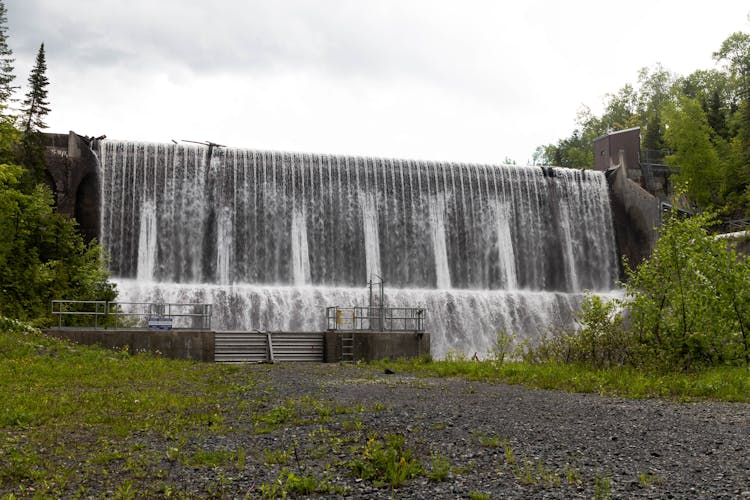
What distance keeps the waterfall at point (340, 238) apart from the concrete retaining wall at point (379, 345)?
735 cm

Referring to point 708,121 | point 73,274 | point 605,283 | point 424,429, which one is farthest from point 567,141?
point 424,429

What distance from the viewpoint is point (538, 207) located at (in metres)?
43.8

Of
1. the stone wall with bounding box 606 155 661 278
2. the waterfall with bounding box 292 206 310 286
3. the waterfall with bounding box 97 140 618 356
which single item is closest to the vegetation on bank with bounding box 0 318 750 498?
the waterfall with bounding box 97 140 618 356

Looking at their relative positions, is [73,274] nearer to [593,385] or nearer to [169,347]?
[169,347]

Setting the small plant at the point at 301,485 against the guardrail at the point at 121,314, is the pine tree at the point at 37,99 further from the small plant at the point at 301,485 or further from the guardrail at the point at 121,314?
the small plant at the point at 301,485

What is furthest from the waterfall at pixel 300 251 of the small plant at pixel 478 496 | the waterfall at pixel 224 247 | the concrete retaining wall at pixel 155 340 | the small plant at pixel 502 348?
the small plant at pixel 478 496

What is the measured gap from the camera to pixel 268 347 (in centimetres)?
2620

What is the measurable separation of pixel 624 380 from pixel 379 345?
13.0 m

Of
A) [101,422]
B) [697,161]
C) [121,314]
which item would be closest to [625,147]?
[697,161]

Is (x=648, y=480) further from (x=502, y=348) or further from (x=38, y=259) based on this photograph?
(x=38, y=259)

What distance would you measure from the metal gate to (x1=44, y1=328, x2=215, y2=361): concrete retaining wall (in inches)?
36.8

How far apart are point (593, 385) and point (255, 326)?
832 inches

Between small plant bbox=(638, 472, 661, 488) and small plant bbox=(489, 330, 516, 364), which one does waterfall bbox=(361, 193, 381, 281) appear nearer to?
small plant bbox=(489, 330, 516, 364)

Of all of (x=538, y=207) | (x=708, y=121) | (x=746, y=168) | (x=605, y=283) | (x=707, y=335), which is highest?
(x=708, y=121)
